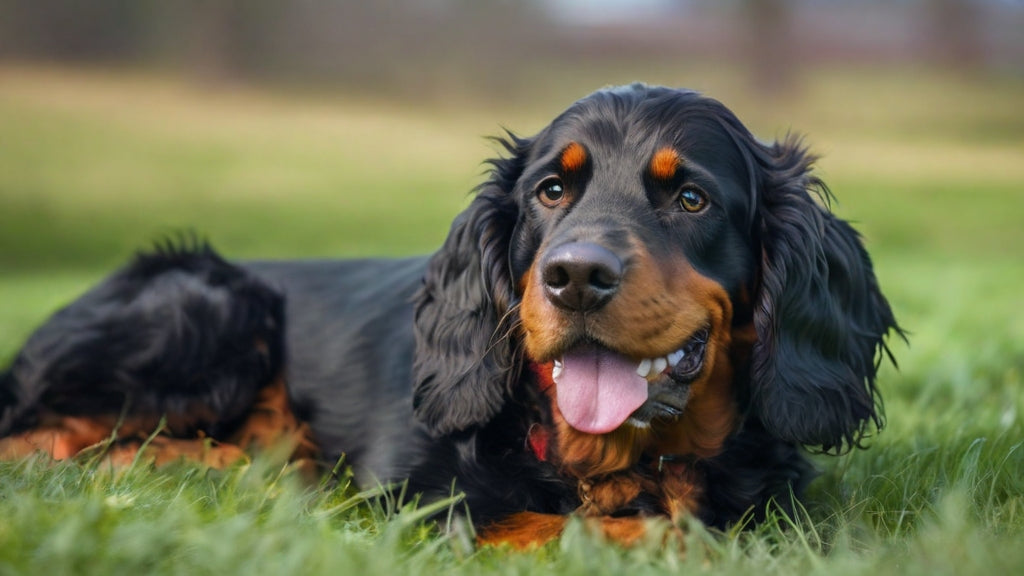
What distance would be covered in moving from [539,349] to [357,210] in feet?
45.0

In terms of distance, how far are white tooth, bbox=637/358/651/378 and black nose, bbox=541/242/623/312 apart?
0.22m

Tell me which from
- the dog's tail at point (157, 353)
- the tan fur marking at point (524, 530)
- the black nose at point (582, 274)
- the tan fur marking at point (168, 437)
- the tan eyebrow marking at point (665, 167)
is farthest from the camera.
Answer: the dog's tail at point (157, 353)

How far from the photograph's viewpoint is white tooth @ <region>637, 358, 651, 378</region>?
256cm

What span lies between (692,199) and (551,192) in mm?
425

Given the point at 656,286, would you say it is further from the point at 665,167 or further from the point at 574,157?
the point at 574,157

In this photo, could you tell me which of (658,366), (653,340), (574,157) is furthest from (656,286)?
(574,157)

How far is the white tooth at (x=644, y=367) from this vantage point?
8.39 feet

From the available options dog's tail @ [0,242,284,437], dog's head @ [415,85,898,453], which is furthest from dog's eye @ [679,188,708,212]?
dog's tail @ [0,242,284,437]

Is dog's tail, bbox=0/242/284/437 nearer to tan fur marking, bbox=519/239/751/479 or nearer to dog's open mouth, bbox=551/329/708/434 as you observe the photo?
tan fur marking, bbox=519/239/751/479

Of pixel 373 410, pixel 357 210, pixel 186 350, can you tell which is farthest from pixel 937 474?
pixel 357 210

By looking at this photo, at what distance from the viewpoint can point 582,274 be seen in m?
2.39

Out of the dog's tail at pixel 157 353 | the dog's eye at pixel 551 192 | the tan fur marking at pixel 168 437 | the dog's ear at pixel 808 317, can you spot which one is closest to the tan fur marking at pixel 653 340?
the dog's ear at pixel 808 317

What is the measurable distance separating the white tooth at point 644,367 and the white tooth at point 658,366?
19 millimetres

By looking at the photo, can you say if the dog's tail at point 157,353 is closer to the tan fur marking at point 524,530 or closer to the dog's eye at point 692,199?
the tan fur marking at point 524,530
